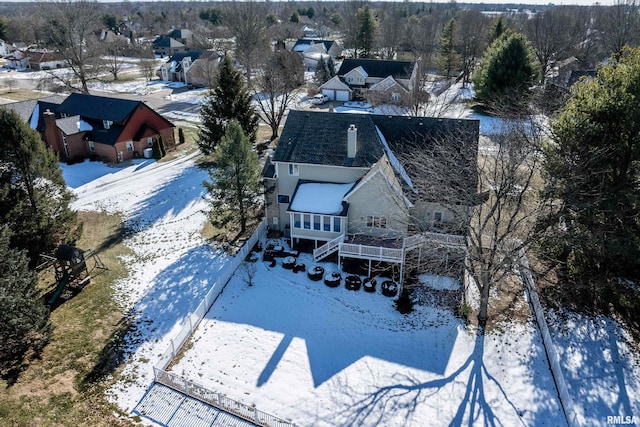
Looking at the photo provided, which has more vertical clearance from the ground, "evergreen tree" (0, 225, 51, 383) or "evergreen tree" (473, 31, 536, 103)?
"evergreen tree" (473, 31, 536, 103)

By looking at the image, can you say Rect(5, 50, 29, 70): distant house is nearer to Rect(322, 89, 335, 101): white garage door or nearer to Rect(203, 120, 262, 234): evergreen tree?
Rect(322, 89, 335, 101): white garage door

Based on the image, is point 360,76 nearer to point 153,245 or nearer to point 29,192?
point 153,245

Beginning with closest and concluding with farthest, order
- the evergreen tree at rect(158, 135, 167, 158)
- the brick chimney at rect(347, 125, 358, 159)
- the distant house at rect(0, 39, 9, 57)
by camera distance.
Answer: the brick chimney at rect(347, 125, 358, 159)
the evergreen tree at rect(158, 135, 167, 158)
the distant house at rect(0, 39, 9, 57)

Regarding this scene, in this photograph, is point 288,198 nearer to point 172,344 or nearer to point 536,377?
point 172,344

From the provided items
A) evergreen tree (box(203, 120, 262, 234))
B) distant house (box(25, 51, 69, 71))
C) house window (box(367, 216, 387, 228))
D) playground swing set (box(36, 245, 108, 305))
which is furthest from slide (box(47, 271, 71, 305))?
distant house (box(25, 51, 69, 71))

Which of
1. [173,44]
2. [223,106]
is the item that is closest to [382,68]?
[223,106]

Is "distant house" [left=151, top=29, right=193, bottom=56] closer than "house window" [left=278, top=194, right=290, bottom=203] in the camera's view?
No
